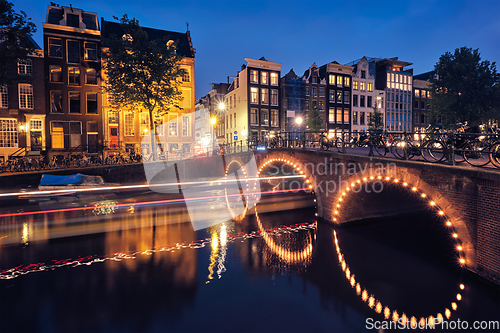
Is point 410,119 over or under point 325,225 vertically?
over

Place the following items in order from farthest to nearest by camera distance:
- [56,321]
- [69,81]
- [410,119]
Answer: [410,119], [69,81], [56,321]

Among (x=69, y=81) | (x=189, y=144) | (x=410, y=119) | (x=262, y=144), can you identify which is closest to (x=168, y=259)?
(x=262, y=144)

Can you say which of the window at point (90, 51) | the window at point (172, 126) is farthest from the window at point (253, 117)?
the window at point (90, 51)

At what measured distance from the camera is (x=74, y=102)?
31.2 m

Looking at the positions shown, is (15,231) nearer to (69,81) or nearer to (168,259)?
(168,259)

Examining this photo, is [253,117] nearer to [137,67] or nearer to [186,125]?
[186,125]

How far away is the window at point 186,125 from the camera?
3597 cm

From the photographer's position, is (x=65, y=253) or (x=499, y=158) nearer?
(x=499, y=158)

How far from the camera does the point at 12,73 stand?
92.0 ft

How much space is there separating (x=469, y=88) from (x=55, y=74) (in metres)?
47.5

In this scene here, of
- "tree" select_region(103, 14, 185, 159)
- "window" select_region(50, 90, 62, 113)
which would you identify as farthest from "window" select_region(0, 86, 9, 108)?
"tree" select_region(103, 14, 185, 159)

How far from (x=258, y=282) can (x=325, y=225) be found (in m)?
7.19

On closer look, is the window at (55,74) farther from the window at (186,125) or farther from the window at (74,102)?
the window at (186,125)

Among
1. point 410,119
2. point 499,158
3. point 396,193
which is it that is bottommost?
point 396,193
